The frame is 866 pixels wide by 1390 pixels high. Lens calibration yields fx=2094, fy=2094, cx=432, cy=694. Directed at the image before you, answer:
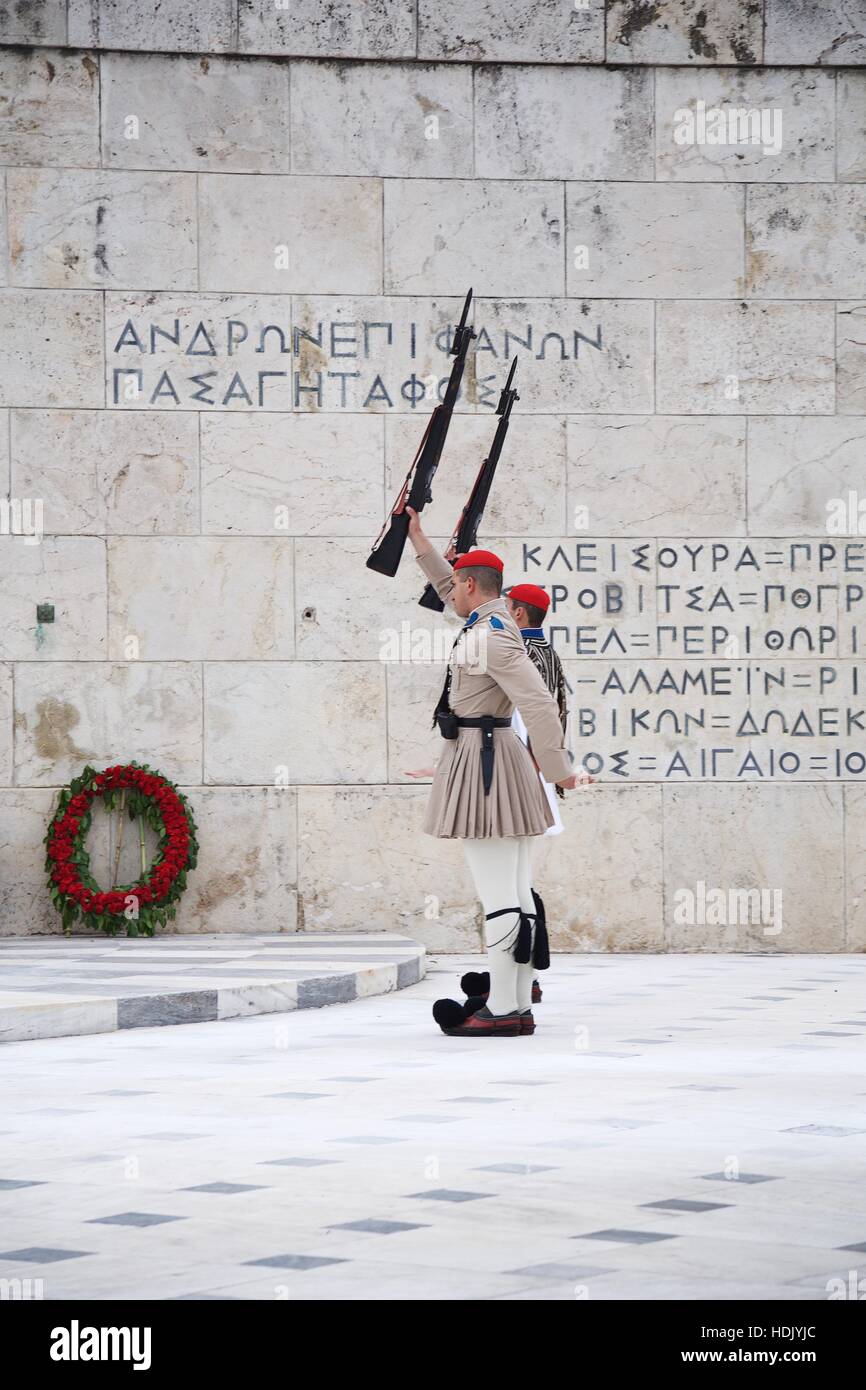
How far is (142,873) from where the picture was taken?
1271 cm

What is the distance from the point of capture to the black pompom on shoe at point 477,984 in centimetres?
848

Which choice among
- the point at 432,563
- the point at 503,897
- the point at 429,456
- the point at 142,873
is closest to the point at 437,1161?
the point at 503,897

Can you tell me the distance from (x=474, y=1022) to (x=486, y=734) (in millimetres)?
1155

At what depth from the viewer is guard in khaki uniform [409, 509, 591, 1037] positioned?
807 cm

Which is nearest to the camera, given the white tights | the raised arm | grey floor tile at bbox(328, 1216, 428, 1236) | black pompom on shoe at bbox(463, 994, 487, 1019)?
grey floor tile at bbox(328, 1216, 428, 1236)

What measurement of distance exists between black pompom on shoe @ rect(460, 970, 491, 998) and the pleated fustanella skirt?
66cm

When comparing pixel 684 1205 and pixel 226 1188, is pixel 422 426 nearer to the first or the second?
pixel 226 1188

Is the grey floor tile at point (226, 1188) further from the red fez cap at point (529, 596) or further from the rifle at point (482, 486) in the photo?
the rifle at point (482, 486)

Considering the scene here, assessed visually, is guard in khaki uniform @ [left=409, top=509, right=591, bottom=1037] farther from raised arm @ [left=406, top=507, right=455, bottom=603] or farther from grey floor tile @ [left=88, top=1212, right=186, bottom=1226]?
grey floor tile @ [left=88, top=1212, right=186, bottom=1226]

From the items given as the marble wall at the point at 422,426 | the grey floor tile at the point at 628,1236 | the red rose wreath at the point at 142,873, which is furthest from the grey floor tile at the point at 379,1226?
the marble wall at the point at 422,426

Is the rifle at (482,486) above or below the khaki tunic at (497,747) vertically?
above

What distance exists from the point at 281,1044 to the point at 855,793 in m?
5.91

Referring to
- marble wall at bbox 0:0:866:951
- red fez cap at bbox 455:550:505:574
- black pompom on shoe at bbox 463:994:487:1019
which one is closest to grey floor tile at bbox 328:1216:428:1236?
black pompom on shoe at bbox 463:994:487:1019

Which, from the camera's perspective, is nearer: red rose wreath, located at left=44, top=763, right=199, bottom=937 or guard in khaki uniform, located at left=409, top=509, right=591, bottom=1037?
guard in khaki uniform, located at left=409, top=509, right=591, bottom=1037
